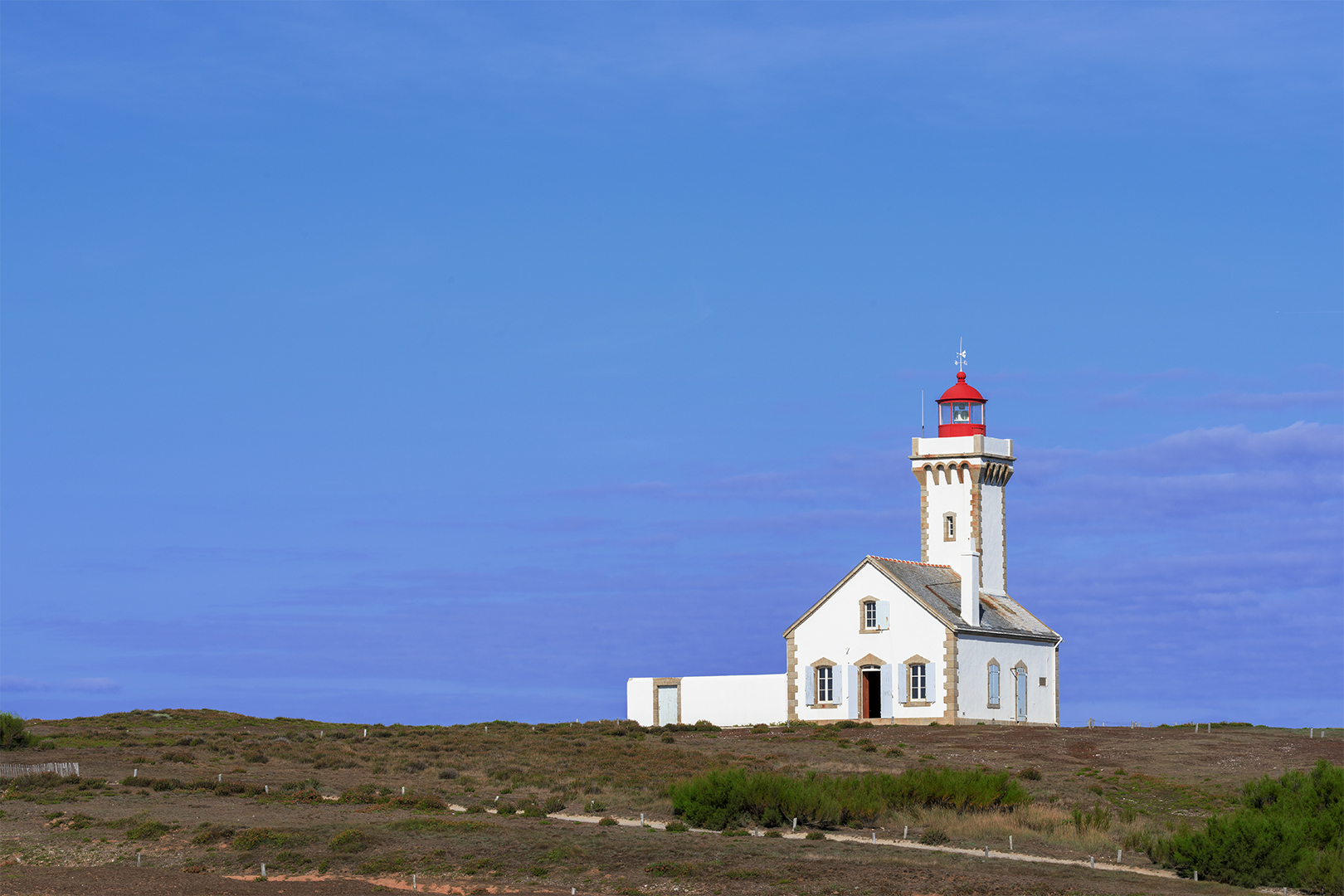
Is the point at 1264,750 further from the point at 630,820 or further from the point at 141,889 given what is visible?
the point at 141,889

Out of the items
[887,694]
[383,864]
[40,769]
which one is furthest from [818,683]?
[383,864]

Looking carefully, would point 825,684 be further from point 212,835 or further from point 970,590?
point 212,835

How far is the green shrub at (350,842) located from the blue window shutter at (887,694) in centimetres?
2647

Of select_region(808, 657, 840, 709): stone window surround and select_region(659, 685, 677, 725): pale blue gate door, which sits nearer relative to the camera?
select_region(808, 657, 840, 709): stone window surround

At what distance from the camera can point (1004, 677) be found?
53.3 metres

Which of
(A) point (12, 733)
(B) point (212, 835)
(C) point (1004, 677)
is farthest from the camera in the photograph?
(C) point (1004, 677)

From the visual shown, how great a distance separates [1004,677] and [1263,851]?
2697 centimetres

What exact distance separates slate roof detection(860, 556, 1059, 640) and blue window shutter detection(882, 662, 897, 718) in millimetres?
2676

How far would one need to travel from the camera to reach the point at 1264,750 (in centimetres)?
4184

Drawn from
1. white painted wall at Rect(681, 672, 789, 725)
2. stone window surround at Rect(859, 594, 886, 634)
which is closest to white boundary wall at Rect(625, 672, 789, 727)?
white painted wall at Rect(681, 672, 789, 725)

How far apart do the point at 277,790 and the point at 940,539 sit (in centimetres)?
2773

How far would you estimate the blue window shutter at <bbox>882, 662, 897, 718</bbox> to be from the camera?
2039 inches

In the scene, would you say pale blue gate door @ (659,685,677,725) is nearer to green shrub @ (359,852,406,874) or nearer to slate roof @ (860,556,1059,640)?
slate roof @ (860,556,1059,640)

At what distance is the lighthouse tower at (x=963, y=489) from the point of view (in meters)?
55.3
